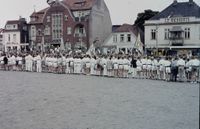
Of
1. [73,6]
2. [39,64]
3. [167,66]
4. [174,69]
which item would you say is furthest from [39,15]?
[174,69]

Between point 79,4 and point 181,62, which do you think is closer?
point 181,62

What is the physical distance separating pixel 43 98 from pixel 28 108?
286 cm

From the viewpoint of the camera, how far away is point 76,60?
116ft

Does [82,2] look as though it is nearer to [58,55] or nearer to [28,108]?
[58,55]

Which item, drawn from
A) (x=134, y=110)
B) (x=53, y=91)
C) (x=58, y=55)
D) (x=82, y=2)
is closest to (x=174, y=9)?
(x=82, y=2)

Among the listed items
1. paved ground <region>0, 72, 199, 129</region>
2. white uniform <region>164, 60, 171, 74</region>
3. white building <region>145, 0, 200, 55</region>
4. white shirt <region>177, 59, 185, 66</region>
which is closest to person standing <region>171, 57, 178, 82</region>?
white shirt <region>177, 59, 185, 66</region>

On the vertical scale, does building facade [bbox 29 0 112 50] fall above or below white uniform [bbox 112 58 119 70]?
above

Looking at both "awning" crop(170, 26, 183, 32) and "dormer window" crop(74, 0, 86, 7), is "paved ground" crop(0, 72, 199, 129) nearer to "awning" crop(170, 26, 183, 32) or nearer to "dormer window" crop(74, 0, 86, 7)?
"awning" crop(170, 26, 183, 32)

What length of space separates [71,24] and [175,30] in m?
21.6

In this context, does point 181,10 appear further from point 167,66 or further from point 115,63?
point 167,66

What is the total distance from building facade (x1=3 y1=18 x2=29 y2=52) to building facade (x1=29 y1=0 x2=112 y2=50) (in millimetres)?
2717

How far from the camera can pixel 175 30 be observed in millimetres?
67500

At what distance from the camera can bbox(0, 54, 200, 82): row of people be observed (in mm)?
29352

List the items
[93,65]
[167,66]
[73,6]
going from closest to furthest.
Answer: [167,66], [93,65], [73,6]
